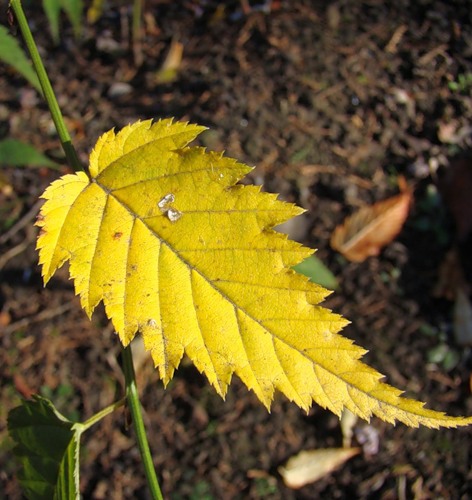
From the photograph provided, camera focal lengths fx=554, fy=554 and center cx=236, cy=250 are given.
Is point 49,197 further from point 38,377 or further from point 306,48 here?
point 306,48

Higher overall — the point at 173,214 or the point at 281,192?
the point at 173,214

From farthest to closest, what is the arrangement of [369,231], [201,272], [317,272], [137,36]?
[137,36]
[369,231]
[317,272]
[201,272]

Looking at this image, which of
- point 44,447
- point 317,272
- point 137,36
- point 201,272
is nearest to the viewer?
point 201,272

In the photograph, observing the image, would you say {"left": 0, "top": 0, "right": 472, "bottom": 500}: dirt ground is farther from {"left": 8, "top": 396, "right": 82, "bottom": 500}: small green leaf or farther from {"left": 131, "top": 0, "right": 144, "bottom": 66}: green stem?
{"left": 8, "top": 396, "right": 82, "bottom": 500}: small green leaf

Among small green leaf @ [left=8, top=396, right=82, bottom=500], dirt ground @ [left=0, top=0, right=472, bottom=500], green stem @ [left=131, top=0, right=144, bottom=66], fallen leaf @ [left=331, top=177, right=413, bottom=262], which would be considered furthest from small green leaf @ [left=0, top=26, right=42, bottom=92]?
fallen leaf @ [left=331, top=177, right=413, bottom=262]

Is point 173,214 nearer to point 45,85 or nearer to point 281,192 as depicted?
point 45,85

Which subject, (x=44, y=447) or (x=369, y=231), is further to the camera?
(x=369, y=231)

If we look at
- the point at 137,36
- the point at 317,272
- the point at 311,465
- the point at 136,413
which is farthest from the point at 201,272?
the point at 137,36

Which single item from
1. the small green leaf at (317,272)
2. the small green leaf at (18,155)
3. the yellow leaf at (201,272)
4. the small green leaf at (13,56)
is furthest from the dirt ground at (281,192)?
the yellow leaf at (201,272)
